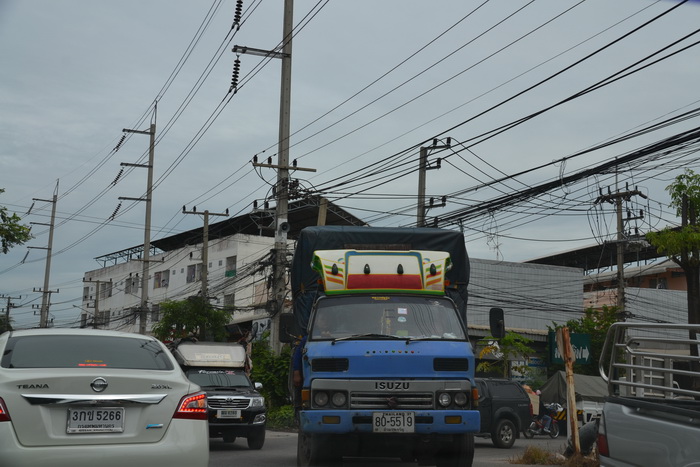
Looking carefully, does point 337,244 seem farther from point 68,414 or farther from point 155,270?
point 155,270

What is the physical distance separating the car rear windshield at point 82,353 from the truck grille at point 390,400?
3.00 meters

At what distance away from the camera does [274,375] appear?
27984 millimetres

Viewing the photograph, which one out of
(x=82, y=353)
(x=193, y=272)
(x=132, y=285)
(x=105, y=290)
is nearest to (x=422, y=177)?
(x=82, y=353)

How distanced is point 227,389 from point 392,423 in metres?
7.72

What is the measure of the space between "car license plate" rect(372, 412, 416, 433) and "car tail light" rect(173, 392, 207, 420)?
3197 millimetres

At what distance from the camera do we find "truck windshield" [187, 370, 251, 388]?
55.7ft

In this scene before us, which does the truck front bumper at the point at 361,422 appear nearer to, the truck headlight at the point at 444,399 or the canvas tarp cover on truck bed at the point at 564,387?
the truck headlight at the point at 444,399

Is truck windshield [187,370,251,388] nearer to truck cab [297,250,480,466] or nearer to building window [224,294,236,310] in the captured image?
truck cab [297,250,480,466]

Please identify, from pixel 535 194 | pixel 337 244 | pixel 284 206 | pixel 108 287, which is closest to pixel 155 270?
pixel 108 287

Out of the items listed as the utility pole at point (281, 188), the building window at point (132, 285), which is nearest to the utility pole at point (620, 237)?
the utility pole at point (281, 188)

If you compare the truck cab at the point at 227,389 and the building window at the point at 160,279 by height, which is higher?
the building window at the point at 160,279

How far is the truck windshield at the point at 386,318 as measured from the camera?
10.6m

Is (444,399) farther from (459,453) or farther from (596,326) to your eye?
(596,326)

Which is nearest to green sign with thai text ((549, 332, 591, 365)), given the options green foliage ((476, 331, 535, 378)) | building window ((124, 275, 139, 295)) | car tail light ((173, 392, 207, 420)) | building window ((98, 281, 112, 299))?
car tail light ((173, 392, 207, 420))
